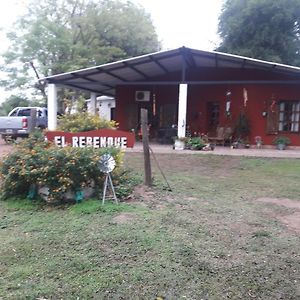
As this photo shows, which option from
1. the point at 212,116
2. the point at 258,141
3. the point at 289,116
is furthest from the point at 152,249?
the point at 212,116

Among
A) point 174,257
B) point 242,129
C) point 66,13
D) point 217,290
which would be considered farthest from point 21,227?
point 66,13

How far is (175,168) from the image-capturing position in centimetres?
862

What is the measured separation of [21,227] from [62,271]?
1.33 m

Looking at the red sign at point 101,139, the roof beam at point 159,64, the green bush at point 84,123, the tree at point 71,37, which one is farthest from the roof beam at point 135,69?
the red sign at point 101,139

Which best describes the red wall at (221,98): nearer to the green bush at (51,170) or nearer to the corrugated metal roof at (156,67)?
the corrugated metal roof at (156,67)

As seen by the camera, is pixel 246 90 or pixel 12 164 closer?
pixel 12 164

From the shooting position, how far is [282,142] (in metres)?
13.8

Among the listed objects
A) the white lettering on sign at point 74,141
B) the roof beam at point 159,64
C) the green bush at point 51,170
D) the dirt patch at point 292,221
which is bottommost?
the dirt patch at point 292,221

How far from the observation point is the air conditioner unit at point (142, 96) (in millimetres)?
16656

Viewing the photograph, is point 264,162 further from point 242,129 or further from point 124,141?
point 124,141

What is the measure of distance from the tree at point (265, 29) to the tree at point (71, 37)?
23.8 feet

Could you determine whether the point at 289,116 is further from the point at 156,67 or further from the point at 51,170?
the point at 51,170

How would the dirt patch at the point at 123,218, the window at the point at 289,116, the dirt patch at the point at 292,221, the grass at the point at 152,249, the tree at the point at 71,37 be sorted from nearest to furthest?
the grass at the point at 152,249 → the dirt patch at the point at 292,221 → the dirt patch at the point at 123,218 → the window at the point at 289,116 → the tree at the point at 71,37

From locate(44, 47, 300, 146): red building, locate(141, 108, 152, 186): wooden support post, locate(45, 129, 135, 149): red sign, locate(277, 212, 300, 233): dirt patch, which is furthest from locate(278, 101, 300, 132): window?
locate(45, 129, 135, 149): red sign
